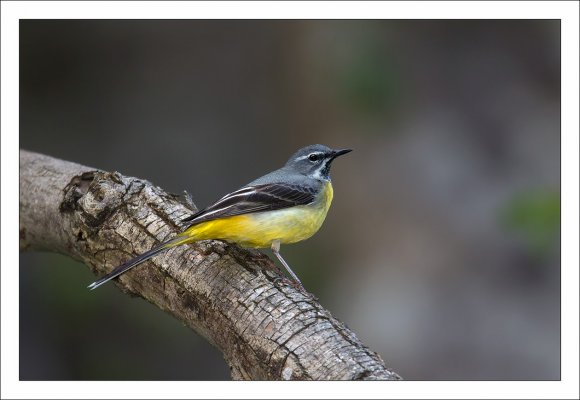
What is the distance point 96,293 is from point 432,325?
11.6 feet

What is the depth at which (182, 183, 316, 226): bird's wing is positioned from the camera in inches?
161

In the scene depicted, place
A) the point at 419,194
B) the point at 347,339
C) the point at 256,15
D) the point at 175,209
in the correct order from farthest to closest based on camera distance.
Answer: the point at 419,194 < the point at 256,15 < the point at 175,209 < the point at 347,339

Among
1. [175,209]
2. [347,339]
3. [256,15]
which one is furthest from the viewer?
[256,15]

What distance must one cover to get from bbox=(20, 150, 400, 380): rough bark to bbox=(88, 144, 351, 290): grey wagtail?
16 centimetres

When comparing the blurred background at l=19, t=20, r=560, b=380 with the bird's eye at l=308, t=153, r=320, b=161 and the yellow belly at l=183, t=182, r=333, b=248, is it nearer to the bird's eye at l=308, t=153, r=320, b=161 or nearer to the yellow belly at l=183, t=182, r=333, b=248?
the bird's eye at l=308, t=153, r=320, b=161

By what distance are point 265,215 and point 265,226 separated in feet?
0.23

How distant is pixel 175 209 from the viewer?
4.55 m

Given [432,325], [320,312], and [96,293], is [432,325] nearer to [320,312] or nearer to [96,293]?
[96,293]

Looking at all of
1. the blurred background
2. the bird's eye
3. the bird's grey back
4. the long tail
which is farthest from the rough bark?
the blurred background

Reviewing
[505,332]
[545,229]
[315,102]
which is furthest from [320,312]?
[315,102]

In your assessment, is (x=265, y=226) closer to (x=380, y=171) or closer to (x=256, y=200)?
(x=256, y=200)

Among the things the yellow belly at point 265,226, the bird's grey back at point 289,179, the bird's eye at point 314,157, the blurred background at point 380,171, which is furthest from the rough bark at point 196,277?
the blurred background at point 380,171

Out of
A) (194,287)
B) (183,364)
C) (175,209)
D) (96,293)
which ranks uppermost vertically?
(175,209)

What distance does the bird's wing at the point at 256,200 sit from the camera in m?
4.09
